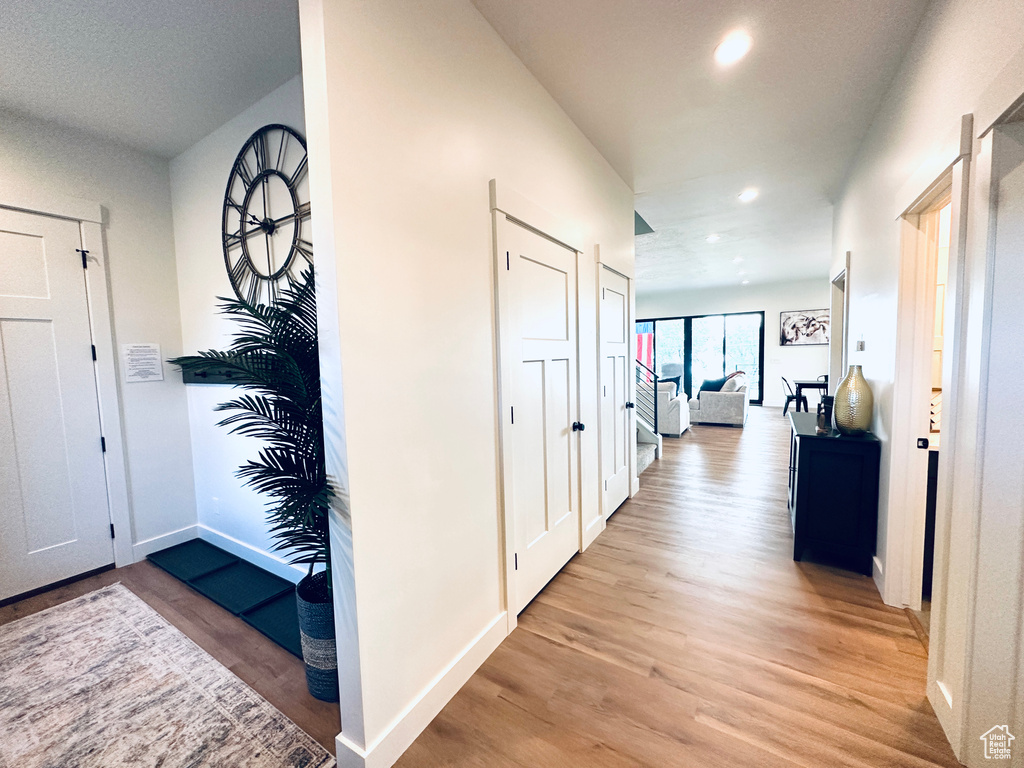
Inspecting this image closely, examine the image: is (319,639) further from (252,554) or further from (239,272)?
(239,272)

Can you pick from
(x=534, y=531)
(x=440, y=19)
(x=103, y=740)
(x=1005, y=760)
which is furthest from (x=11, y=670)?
(x=1005, y=760)

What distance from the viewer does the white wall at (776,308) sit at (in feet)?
28.5

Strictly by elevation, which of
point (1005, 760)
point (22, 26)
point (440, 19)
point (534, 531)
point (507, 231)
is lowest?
point (1005, 760)

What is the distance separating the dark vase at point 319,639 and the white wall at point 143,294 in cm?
213

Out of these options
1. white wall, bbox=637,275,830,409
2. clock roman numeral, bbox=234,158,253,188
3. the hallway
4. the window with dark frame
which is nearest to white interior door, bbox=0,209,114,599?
clock roman numeral, bbox=234,158,253,188

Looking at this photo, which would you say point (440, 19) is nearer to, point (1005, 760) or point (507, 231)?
point (507, 231)

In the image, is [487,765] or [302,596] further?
[302,596]

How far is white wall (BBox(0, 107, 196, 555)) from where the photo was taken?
2.53 meters

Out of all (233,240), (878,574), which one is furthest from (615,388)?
(233,240)

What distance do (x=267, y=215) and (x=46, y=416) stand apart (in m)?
1.91

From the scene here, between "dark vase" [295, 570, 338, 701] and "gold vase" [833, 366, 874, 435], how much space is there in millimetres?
2994

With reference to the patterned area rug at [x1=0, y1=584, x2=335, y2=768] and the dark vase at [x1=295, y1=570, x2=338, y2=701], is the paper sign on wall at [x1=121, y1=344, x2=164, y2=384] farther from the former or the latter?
the dark vase at [x1=295, y1=570, x2=338, y2=701]

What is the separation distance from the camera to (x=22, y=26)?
5.51 feet

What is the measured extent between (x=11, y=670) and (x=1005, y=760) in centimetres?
381
